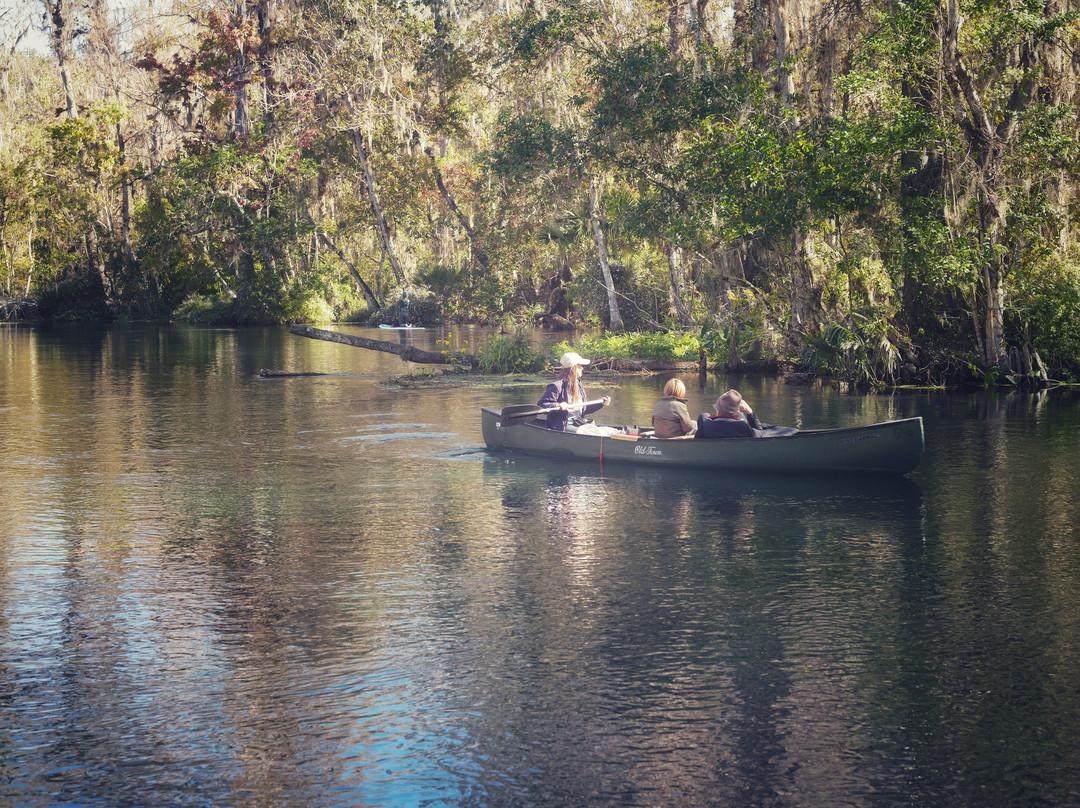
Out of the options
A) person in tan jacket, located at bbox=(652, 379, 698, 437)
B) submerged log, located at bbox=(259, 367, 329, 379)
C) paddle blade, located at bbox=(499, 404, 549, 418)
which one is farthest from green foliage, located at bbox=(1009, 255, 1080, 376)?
submerged log, located at bbox=(259, 367, 329, 379)

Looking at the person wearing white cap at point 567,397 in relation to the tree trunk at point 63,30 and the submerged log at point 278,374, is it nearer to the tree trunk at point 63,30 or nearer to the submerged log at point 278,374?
the submerged log at point 278,374

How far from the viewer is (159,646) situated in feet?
28.2

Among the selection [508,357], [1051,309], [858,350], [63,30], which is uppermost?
[63,30]

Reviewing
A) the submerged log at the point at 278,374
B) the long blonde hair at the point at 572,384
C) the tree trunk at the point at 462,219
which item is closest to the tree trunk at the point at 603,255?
the tree trunk at the point at 462,219

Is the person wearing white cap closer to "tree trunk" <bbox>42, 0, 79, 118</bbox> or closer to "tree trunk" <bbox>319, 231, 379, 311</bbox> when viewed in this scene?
"tree trunk" <bbox>319, 231, 379, 311</bbox>

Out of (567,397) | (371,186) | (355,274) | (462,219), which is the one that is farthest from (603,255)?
(567,397)

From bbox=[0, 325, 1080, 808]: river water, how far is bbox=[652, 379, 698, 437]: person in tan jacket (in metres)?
0.66

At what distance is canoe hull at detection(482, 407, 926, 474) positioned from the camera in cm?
1488

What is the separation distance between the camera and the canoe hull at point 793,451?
14875 mm

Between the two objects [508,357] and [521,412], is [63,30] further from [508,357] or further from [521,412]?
[521,412]

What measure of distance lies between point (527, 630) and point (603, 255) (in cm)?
3056

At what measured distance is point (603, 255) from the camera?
127ft

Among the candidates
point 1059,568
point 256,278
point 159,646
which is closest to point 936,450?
point 1059,568

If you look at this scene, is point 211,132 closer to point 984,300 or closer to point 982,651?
point 984,300
